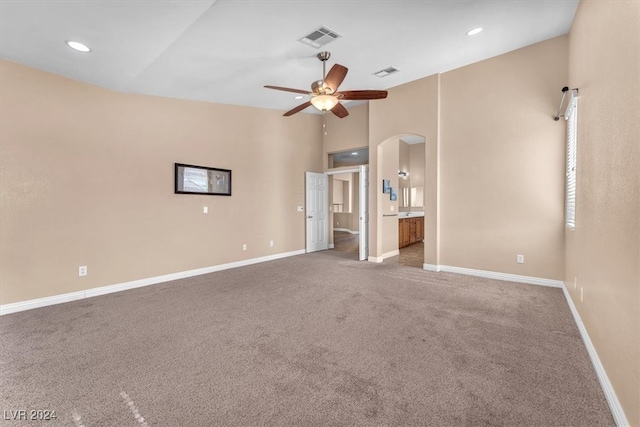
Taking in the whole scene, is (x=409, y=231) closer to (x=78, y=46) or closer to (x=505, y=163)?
(x=505, y=163)

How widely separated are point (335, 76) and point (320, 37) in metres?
0.68

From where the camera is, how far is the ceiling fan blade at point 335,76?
3040mm

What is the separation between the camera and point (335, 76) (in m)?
3.16

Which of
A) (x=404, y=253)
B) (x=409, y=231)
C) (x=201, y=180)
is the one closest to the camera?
(x=201, y=180)

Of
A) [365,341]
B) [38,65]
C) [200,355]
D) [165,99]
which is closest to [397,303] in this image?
[365,341]

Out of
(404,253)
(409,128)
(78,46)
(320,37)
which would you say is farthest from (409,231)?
(78,46)

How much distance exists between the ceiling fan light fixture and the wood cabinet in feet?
15.0

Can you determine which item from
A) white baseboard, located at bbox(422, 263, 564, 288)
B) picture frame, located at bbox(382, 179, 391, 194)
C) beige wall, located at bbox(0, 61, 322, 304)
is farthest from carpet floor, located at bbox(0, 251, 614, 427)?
picture frame, located at bbox(382, 179, 391, 194)

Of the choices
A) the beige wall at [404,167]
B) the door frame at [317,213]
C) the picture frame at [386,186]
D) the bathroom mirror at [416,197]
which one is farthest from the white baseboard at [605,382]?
the bathroom mirror at [416,197]

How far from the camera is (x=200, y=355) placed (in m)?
2.20

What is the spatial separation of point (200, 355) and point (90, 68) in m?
3.49

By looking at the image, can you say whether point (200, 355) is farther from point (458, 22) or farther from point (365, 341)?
point (458, 22)

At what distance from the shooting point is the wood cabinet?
7.42 metres

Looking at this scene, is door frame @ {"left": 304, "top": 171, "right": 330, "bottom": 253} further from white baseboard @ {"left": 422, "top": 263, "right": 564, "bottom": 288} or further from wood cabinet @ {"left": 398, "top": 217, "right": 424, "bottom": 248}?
white baseboard @ {"left": 422, "top": 263, "right": 564, "bottom": 288}
